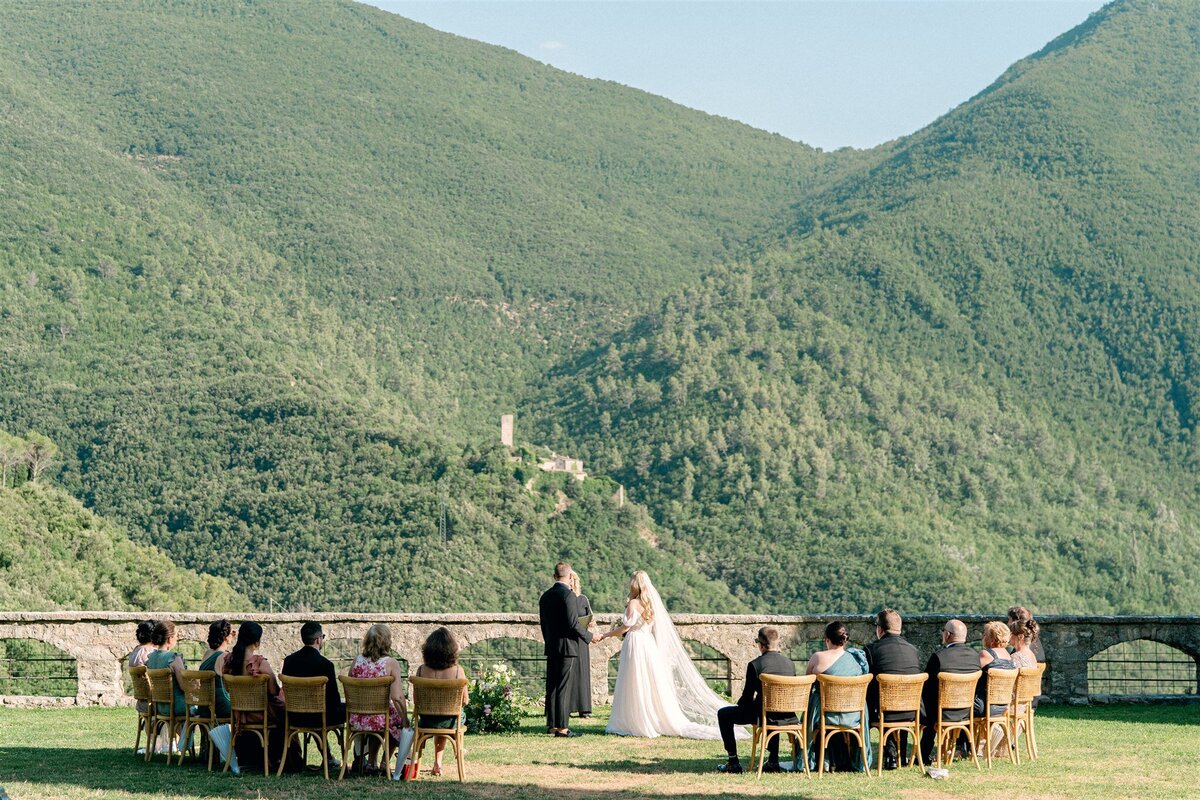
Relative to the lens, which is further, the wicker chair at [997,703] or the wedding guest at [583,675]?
the wedding guest at [583,675]

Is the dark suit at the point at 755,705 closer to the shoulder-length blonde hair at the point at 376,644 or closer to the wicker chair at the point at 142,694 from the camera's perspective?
the shoulder-length blonde hair at the point at 376,644

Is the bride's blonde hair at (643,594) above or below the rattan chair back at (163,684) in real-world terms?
above

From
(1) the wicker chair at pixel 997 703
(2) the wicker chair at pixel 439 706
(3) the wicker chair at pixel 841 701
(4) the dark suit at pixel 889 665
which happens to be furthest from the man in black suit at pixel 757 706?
(2) the wicker chair at pixel 439 706

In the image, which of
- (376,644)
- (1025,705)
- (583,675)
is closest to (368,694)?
(376,644)

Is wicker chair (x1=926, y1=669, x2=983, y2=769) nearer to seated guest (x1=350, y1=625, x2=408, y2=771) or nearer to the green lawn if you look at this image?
the green lawn

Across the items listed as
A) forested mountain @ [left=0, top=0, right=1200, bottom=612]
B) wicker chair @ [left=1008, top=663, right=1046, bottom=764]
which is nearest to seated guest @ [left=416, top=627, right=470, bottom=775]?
wicker chair @ [left=1008, top=663, right=1046, bottom=764]

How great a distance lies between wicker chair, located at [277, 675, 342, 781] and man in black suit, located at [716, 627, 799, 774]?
118 inches

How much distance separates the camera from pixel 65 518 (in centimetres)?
3681

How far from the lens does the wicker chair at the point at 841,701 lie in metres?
10.8

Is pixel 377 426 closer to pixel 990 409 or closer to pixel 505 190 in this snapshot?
pixel 990 409

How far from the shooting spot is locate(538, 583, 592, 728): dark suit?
1372cm

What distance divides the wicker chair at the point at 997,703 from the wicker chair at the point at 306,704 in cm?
504

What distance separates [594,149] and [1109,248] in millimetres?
44109

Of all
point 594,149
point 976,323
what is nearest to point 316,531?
point 976,323
